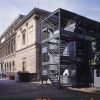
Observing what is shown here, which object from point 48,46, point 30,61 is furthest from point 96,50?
point 30,61

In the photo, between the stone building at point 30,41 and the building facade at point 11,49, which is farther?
the building facade at point 11,49

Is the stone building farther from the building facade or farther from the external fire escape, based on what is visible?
the external fire escape

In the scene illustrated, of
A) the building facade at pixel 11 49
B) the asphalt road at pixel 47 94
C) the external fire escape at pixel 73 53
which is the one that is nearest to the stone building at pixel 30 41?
the building facade at pixel 11 49

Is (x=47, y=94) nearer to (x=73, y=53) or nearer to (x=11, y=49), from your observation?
(x=73, y=53)

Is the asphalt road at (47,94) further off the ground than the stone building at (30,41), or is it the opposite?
the stone building at (30,41)

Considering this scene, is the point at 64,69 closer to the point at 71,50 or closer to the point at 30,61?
the point at 71,50

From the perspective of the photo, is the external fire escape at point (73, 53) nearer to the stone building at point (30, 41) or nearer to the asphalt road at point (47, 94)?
the asphalt road at point (47, 94)

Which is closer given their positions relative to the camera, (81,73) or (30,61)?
(81,73)

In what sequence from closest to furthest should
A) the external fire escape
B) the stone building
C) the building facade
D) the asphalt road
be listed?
the asphalt road → the external fire escape → the stone building → the building facade

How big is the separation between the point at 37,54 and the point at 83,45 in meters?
10.0

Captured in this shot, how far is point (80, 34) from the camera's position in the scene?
23609 millimetres

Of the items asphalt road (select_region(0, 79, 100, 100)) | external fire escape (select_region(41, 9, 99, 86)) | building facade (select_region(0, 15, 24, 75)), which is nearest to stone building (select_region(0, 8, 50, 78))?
building facade (select_region(0, 15, 24, 75))

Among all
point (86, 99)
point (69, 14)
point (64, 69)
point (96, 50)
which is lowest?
point (86, 99)

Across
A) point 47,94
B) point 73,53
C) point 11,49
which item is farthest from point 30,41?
point 47,94
